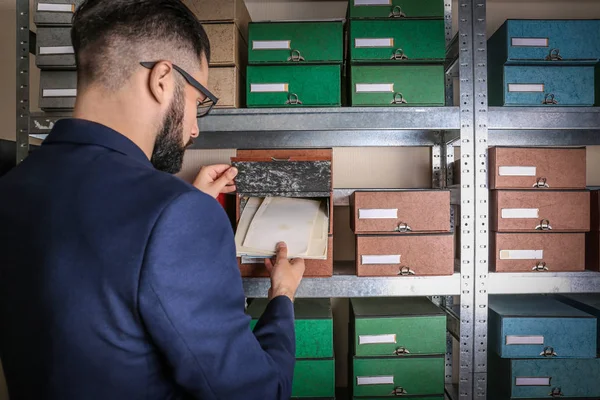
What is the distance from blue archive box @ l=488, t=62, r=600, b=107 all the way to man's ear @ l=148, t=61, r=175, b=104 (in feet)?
3.68

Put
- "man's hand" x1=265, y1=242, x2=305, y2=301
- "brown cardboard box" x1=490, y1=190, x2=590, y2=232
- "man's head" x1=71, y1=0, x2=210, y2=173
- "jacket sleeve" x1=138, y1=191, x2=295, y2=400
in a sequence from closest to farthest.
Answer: "jacket sleeve" x1=138, y1=191, x2=295, y2=400, "man's head" x1=71, y1=0, x2=210, y2=173, "man's hand" x1=265, y1=242, x2=305, y2=301, "brown cardboard box" x1=490, y1=190, x2=590, y2=232

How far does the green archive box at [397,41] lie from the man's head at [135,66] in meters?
0.76

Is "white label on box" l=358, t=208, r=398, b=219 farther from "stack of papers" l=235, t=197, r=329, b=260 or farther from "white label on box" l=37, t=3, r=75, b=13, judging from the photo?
"white label on box" l=37, t=3, r=75, b=13

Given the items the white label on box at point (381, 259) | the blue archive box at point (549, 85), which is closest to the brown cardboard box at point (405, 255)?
the white label on box at point (381, 259)

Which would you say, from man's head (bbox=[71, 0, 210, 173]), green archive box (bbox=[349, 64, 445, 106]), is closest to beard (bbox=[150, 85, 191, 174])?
man's head (bbox=[71, 0, 210, 173])

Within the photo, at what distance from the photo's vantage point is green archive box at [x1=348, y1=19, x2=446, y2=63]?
1.29 metres

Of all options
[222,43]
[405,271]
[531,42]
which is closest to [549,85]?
[531,42]

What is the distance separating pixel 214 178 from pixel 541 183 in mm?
1042

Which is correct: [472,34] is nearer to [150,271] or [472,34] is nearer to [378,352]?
[378,352]

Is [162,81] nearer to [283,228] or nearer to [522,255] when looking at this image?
[283,228]

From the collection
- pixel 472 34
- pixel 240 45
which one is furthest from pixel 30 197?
pixel 472 34

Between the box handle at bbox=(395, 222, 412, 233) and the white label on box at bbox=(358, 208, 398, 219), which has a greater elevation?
the white label on box at bbox=(358, 208, 398, 219)

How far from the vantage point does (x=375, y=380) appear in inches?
52.1

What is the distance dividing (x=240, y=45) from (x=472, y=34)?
0.77 meters
